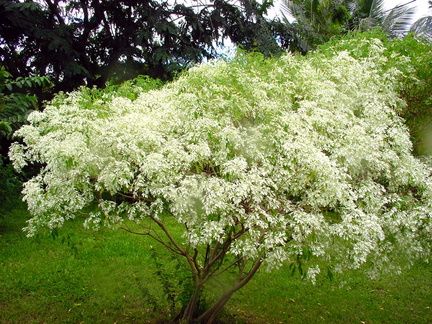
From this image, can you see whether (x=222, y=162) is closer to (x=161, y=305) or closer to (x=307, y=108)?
(x=307, y=108)

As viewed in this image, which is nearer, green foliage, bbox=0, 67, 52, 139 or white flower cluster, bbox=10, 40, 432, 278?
white flower cluster, bbox=10, 40, 432, 278

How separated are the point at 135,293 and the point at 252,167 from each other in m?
4.00

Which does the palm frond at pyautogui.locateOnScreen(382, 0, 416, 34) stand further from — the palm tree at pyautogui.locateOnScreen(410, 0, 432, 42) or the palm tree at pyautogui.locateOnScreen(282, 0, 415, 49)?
the palm tree at pyautogui.locateOnScreen(410, 0, 432, 42)

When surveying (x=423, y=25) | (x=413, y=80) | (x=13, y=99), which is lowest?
(x=413, y=80)

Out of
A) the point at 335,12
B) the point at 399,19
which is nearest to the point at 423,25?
the point at 399,19

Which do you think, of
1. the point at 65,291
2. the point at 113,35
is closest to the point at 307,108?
the point at 65,291

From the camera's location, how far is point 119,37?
13734 mm

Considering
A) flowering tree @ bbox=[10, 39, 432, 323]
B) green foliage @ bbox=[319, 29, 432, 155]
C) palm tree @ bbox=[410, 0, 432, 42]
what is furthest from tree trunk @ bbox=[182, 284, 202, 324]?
palm tree @ bbox=[410, 0, 432, 42]

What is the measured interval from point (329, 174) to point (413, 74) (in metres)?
2.96

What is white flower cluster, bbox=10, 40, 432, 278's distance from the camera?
3.41 meters

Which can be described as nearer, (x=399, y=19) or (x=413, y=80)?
(x=413, y=80)

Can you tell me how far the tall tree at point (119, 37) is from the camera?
40.0 ft

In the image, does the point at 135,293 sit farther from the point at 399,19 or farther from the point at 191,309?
the point at 399,19

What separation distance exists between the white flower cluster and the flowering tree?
0.01 metres
